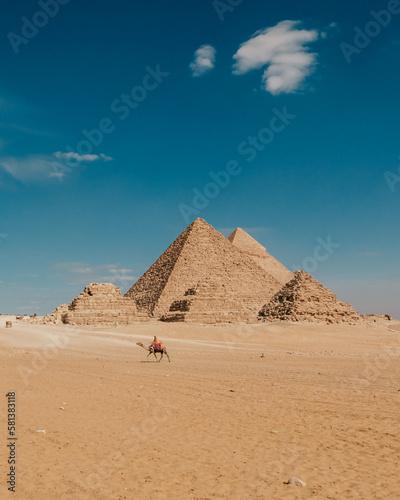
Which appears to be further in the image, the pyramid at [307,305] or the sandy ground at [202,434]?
the pyramid at [307,305]

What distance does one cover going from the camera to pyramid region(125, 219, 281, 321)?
71963 millimetres

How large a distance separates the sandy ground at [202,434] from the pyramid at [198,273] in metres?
55.1

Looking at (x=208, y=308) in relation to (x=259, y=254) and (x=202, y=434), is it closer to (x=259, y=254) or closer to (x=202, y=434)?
(x=202, y=434)

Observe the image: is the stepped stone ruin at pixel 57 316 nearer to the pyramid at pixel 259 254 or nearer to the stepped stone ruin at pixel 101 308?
the stepped stone ruin at pixel 101 308

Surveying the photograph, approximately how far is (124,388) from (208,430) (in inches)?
144

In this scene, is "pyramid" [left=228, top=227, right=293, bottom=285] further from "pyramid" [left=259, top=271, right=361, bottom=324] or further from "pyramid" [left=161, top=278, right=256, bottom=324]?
"pyramid" [left=259, top=271, right=361, bottom=324]

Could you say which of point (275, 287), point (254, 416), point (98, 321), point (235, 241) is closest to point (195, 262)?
point (275, 287)

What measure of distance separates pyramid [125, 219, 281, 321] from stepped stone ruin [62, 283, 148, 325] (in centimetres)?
1807

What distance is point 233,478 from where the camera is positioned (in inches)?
178

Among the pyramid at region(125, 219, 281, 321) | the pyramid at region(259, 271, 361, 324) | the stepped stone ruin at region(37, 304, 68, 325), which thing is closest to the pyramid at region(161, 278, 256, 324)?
the pyramid at region(259, 271, 361, 324)

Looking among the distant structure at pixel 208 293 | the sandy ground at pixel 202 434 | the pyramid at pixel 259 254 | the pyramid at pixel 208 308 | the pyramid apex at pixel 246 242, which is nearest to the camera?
the sandy ground at pixel 202 434

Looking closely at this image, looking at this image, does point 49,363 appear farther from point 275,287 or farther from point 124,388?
point 275,287

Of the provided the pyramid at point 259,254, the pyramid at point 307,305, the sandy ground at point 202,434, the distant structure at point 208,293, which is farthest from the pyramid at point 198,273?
the sandy ground at point 202,434

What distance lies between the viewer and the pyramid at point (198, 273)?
72.0 metres
